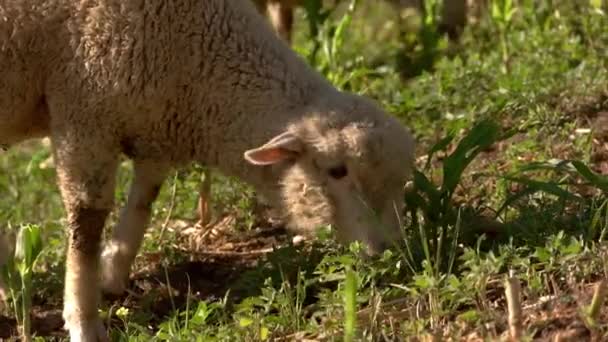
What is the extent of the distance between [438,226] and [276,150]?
0.73m

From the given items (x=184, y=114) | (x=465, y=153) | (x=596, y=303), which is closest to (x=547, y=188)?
(x=465, y=153)

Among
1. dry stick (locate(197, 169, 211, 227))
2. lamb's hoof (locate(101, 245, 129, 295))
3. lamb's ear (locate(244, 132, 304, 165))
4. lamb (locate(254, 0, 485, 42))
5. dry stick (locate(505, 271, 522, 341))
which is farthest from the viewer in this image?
lamb (locate(254, 0, 485, 42))

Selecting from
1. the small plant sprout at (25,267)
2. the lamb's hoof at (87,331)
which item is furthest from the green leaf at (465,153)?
the small plant sprout at (25,267)

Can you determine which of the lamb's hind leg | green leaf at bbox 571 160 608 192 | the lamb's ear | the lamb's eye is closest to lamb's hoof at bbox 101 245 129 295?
the lamb's hind leg

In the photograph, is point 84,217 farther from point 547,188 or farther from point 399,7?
point 399,7

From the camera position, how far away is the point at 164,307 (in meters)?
5.93

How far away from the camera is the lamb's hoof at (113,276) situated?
241 inches

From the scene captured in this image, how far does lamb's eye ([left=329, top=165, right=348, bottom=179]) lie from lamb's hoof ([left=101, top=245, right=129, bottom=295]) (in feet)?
4.43

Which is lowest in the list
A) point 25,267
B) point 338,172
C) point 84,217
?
point 25,267

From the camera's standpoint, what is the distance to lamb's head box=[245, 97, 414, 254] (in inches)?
206

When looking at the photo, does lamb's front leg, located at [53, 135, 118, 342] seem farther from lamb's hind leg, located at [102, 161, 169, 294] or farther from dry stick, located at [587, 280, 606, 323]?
dry stick, located at [587, 280, 606, 323]

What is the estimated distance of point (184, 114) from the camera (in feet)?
18.1

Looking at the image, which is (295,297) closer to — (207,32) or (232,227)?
(207,32)

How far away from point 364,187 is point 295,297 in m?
0.51
